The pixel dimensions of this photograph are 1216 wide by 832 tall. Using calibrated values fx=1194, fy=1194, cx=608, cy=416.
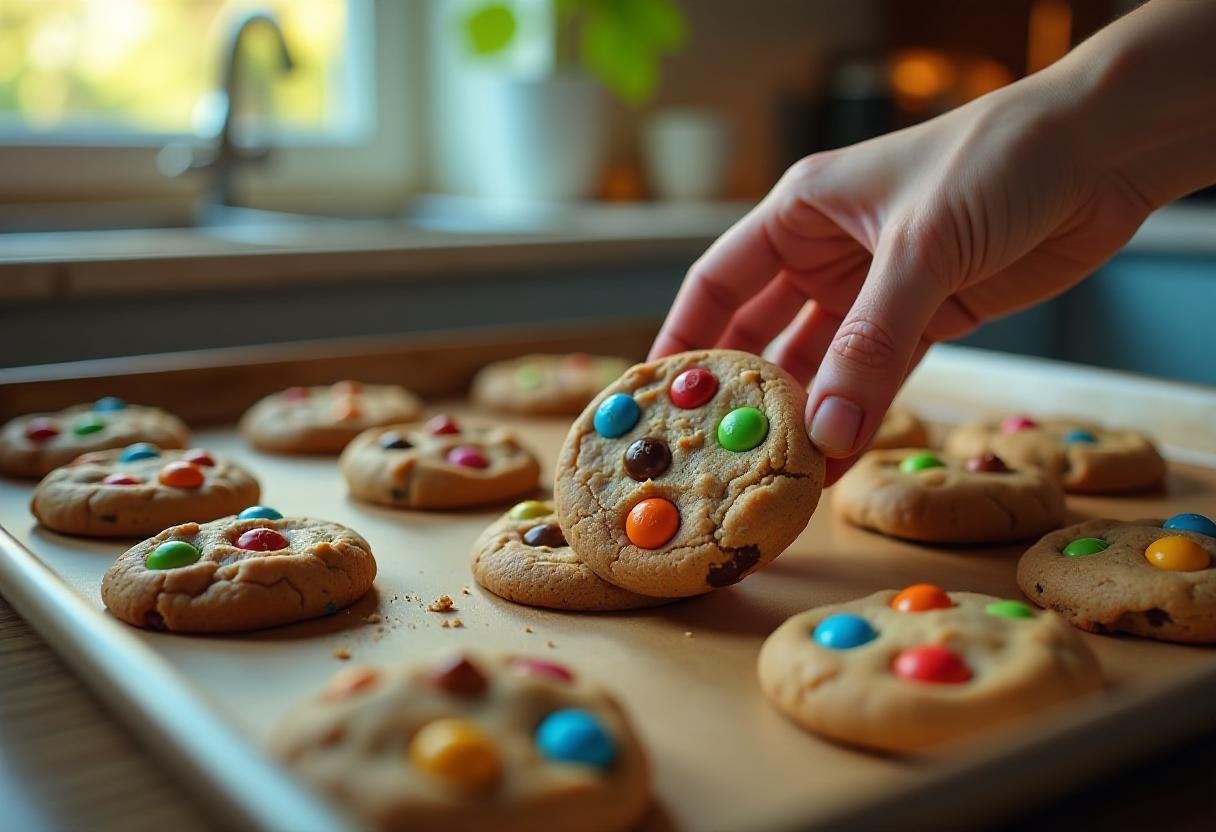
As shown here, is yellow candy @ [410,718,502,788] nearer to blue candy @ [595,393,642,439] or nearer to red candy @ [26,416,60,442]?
blue candy @ [595,393,642,439]

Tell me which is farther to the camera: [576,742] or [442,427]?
[442,427]

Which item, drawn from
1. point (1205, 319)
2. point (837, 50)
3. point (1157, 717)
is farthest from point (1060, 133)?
point (837, 50)

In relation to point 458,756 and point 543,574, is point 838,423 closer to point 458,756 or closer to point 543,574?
point 543,574

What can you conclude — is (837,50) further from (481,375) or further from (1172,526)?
(1172,526)

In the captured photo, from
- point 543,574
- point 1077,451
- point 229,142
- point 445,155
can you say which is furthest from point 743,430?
Result: point 445,155

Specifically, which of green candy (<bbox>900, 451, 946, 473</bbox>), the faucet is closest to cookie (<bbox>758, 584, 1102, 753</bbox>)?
green candy (<bbox>900, 451, 946, 473</bbox>)

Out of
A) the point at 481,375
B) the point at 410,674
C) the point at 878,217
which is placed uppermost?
the point at 878,217
